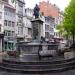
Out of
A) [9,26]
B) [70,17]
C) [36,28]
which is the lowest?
[36,28]

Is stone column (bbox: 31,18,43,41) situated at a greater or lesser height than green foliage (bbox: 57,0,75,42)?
lesser

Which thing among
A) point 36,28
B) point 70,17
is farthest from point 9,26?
point 36,28

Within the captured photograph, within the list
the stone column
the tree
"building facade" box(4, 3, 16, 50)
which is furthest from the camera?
"building facade" box(4, 3, 16, 50)

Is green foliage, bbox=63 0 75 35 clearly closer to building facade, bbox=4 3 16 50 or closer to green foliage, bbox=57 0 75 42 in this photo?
green foliage, bbox=57 0 75 42

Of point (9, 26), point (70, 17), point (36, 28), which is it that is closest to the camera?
point (36, 28)

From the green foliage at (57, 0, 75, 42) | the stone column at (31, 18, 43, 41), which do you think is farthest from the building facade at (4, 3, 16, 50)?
the stone column at (31, 18, 43, 41)

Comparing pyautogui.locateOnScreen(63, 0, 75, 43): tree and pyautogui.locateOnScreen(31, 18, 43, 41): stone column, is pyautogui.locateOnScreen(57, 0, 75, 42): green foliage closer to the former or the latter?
pyautogui.locateOnScreen(63, 0, 75, 43): tree

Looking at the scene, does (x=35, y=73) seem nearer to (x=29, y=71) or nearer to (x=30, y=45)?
(x=29, y=71)

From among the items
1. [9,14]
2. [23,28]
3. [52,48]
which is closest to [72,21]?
[52,48]

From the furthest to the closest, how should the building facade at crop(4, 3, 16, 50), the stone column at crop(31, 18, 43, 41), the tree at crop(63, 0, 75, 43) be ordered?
the building facade at crop(4, 3, 16, 50) < the tree at crop(63, 0, 75, 43) < the stone column at crop(31, 18, 43, 41)

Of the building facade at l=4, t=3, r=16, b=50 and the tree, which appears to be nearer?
the tree

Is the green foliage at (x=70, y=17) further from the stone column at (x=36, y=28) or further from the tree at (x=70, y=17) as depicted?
the stone column at (x=36, y=28)

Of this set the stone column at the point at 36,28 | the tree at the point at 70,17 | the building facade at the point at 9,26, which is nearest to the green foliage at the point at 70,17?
the tree at the point at 70,17

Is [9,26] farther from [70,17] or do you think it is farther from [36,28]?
[36,28]
